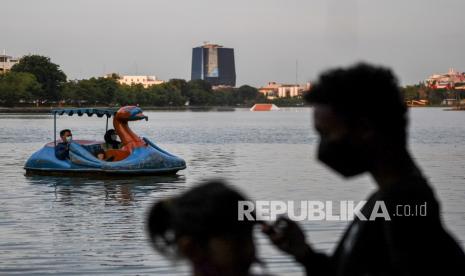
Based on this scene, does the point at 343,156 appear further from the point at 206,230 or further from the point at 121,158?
the point at 121,158

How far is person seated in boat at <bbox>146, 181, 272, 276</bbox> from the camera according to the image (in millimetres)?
2430

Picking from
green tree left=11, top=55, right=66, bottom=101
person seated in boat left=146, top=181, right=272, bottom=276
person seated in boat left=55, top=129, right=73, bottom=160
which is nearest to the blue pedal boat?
person seated in boat left=55, top=129, right=73, bottom=160

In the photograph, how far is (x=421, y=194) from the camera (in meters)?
2.71

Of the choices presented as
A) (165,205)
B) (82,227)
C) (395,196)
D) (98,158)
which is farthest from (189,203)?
(98,158)

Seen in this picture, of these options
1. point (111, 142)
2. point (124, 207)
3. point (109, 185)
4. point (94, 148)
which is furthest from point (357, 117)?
point (111, 142)

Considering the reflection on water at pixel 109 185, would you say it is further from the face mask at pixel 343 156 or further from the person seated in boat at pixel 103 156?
the face mask at pixel 343 156

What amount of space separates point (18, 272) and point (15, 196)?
9784 mm

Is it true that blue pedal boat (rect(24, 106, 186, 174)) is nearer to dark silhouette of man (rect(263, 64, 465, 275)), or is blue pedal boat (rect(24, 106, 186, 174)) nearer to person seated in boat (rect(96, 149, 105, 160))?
person seated in boat (rect(96, 149, 105, 160))

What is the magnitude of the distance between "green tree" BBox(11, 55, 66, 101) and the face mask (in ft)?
507

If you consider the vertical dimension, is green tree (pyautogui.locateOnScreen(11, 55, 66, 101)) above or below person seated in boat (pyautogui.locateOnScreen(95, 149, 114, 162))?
above

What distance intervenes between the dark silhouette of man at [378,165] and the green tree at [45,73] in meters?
155

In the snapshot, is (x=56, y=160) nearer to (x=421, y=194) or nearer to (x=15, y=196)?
(x=15, y=196)

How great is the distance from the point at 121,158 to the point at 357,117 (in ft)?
72.9

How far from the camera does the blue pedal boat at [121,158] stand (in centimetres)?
2386
